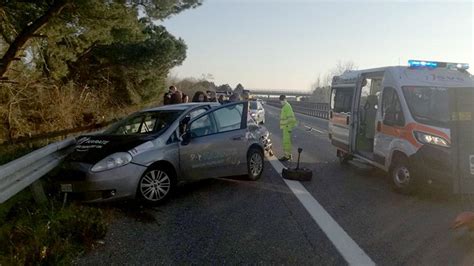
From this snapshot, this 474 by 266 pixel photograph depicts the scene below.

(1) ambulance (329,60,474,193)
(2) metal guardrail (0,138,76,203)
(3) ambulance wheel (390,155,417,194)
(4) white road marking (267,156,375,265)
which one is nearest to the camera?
(4) white road marking (267,156,375,265)

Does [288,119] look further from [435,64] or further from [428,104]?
[428,104]

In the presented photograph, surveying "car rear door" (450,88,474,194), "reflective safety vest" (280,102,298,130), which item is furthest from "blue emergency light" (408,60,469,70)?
"reflective safety vest" (280,102,298,130)

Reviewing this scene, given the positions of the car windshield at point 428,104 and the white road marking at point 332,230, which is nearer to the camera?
the white road marking at point 332,230

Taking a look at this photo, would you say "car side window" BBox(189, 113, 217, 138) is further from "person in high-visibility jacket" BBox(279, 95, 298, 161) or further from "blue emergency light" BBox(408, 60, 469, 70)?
"blue emergency light" BBox(408, 60, 469, 70)

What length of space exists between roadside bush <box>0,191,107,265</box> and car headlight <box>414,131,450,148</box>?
198 inches

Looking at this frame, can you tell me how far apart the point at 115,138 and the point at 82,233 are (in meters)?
2.12

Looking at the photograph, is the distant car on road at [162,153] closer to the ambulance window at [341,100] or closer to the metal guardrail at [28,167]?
the metal guardrail at [28,167]

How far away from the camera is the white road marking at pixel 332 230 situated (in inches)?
156

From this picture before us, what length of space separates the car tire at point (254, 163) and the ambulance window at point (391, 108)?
100 inches

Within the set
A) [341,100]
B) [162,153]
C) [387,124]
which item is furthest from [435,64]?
[162,153]

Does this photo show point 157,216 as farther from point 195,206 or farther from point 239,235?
point 239,235

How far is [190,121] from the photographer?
654 centimetres

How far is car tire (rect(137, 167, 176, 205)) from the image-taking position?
18.6 ft

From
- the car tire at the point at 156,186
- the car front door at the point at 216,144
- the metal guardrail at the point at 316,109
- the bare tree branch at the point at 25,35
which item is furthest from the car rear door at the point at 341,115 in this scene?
the metal guardrail at the point at 316,109
